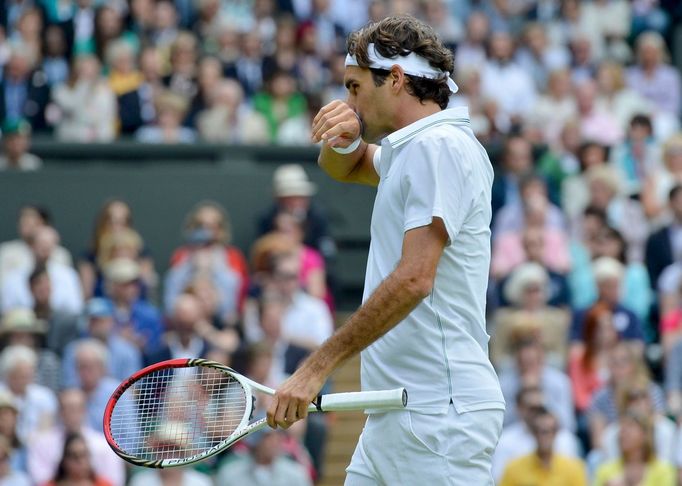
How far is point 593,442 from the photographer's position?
9.91 metres

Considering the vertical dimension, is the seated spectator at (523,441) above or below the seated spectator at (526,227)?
below

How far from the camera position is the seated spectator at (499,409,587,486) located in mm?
9086

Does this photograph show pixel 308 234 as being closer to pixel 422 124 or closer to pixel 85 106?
pixel 85 106

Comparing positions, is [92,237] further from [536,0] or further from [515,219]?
[536,0]

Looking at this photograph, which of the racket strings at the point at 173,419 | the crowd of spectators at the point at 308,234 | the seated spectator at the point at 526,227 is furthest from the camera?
the seated spectator at the point at 526,227

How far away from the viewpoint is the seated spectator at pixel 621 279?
1134cm

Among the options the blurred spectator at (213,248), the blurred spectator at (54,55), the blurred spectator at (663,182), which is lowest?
the blurred spectator at (213,248)

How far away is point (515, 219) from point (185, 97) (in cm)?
317

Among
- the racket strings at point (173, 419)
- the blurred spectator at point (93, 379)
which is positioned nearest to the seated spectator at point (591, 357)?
the blurred spectator at point (93, 379)

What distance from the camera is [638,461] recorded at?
9070mm

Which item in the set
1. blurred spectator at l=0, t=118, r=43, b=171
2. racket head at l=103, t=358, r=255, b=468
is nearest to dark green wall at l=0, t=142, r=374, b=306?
blurred spectator at l=0, t=118, r=43, b=171

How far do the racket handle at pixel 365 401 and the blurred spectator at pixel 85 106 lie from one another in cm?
879

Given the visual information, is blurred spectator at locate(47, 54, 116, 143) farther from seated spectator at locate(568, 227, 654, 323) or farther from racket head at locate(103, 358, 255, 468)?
racket head at locate(103, 358, 255, 468)

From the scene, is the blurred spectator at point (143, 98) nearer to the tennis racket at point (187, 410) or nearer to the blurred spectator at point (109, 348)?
the blurred spectator at point (109, 348)
